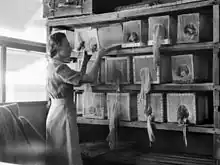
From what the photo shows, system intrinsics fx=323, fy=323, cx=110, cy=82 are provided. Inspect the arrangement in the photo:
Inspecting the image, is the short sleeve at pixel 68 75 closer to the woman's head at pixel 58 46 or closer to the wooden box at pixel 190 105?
the woman's head at pixel 58 46

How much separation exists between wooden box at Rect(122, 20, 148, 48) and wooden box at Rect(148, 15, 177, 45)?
0.09 meters

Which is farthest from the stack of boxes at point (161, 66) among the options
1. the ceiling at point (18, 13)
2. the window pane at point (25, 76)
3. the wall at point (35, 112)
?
the ceiling at point (18, 13)

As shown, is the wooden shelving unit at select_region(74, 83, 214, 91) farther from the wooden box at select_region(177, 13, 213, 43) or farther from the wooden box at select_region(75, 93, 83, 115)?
the wooden box at select_region(177, 13, 213, 43)

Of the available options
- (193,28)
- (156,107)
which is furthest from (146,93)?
(193,28)

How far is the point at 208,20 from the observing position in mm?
2646

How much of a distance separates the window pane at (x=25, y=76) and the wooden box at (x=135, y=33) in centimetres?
111

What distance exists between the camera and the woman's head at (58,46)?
2562mm

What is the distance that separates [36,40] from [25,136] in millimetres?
1351

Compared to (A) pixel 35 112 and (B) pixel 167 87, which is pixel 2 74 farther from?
(B) pixel 167 87

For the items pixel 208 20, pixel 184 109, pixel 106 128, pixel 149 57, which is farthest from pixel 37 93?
pixel 208 20

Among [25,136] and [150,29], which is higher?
[150,29]

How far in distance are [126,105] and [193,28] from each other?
87 centimetres

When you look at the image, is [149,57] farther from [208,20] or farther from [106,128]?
[106,128]

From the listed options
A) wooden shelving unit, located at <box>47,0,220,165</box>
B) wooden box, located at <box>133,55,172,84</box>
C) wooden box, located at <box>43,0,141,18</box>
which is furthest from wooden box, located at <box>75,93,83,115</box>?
wooden box, located at <box>43,0,141,18</box>
